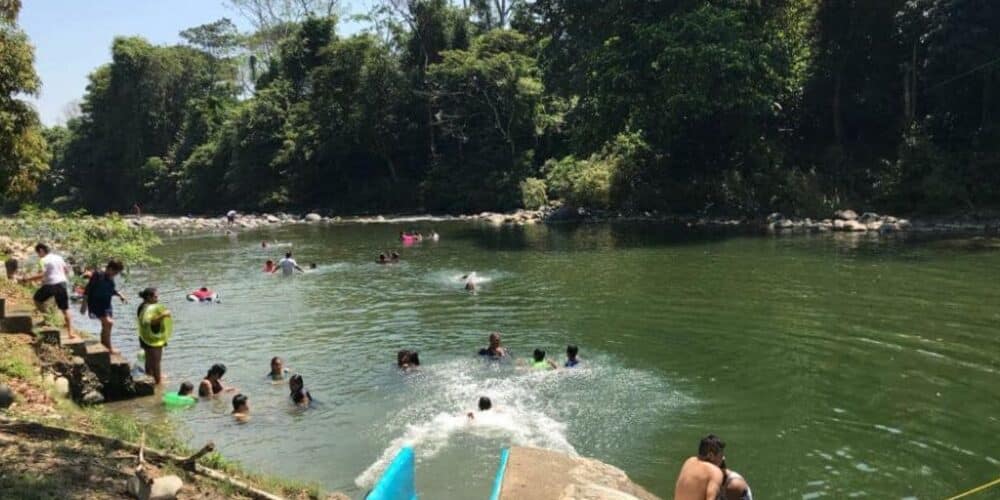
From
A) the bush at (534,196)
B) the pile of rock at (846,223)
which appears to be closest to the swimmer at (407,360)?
the pile of rock at (846,223)

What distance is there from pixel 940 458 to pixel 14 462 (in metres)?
11.1

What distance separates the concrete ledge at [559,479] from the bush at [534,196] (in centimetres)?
4447

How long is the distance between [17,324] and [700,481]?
448 inches

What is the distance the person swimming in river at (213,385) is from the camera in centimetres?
1402

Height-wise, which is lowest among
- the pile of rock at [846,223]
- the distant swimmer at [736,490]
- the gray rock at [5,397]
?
the distant swimmer at [736,490]

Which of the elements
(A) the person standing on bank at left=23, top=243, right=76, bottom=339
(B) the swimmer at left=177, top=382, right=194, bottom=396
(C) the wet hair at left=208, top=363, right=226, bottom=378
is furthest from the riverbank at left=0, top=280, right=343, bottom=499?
(A) the person standing on bank at left=23, top=243, right=76, bottom=339

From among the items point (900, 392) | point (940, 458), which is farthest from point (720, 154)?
point (940, 458)

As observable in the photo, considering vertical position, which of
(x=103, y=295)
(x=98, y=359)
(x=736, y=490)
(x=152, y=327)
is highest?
(x=103, y=295)

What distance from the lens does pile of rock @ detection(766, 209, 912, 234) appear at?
3481cm

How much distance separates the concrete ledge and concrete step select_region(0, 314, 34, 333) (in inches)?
351

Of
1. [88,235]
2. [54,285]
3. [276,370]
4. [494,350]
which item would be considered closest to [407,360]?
[494,350]

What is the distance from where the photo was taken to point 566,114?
57.5m

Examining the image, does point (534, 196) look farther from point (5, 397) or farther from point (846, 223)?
point (5, 397)

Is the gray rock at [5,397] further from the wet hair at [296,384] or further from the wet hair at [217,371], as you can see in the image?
the wet hair at [217,371]
